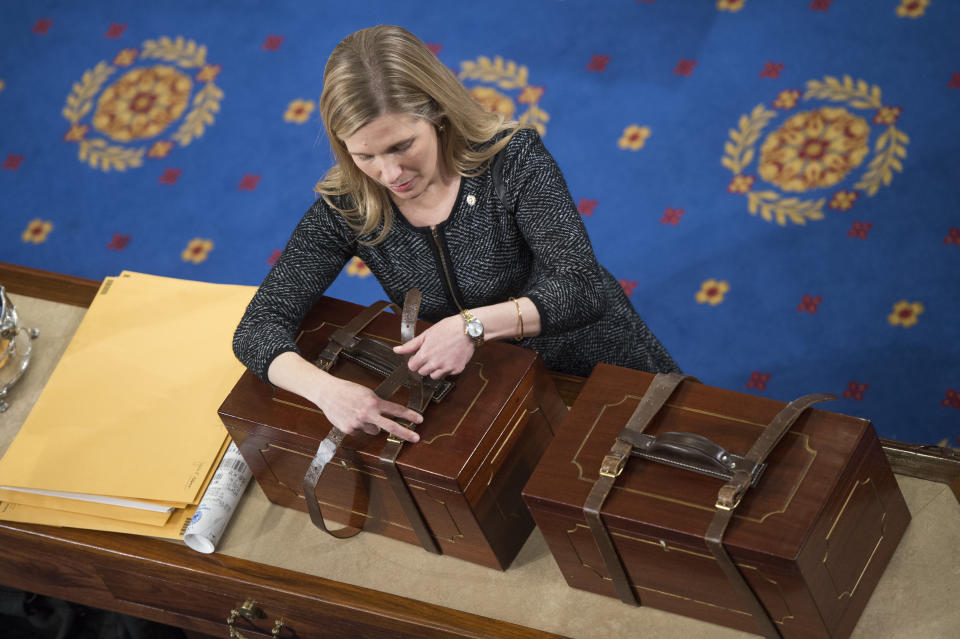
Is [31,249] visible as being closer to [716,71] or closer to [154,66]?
[154,66]

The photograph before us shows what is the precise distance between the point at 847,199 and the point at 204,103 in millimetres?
2433

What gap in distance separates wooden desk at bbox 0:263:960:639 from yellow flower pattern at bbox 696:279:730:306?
131cm

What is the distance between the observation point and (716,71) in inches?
140

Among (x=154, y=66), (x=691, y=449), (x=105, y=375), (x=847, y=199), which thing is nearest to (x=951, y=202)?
(x=847, y=199)

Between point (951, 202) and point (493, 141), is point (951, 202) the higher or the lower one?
the higher one

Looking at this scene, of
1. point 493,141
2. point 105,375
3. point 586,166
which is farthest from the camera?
point 586,166

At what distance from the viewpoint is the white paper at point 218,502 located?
1806 millimetres

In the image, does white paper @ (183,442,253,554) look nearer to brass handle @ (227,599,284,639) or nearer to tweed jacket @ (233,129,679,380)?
brass handle @ (227,599,284,639)

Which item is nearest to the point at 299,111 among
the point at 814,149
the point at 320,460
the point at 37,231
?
the point at 37,231

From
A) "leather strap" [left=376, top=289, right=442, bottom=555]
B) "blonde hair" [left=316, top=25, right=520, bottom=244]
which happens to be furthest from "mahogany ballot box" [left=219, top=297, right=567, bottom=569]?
"blonde hair" [left=316, top=25, right=520, bottom=244]

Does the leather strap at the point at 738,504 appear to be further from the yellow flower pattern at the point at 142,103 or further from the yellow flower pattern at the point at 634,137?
the yellow flower pattern at the point at 142,103

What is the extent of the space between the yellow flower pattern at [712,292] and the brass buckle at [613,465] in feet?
5.66

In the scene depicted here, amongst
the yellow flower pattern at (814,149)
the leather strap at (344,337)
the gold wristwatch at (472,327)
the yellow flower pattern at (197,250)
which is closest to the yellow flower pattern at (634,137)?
the yellow flower pattern at (814,149)

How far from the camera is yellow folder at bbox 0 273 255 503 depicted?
1.92 meters
